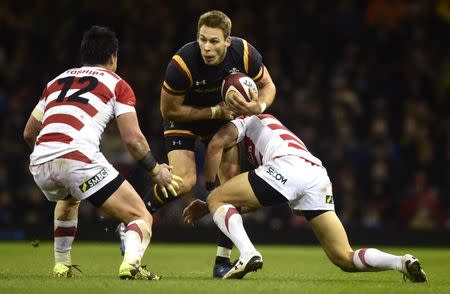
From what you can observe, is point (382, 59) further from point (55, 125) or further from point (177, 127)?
point (55, 125)

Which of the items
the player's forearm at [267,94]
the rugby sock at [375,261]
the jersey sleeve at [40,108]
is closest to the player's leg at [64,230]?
the jersey sleeve at [40,108]

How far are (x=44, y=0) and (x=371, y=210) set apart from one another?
573cm

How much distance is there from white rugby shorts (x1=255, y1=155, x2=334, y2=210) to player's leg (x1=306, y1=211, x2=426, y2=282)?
87mm

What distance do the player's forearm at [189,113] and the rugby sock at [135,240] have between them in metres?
1.73

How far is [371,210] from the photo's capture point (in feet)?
42.0

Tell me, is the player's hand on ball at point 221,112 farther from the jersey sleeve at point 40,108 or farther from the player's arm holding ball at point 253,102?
the jersey sleeve at point 40,108

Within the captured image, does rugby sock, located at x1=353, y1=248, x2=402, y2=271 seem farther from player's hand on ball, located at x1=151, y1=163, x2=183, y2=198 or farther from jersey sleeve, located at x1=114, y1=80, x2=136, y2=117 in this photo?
jersey sleeve, located at x1=114, y1=80, x2=136, y2=117

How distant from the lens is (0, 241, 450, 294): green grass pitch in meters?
5.78

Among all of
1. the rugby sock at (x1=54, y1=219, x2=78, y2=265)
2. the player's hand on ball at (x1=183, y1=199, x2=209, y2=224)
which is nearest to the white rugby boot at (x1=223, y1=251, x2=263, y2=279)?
the player's hand on ball at (x1=183, y1=199, x2=209, y2=224)

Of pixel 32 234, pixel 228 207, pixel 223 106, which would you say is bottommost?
pixel 32 234

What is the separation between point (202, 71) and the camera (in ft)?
25.5

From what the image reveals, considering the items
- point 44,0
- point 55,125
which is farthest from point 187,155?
point 44,0

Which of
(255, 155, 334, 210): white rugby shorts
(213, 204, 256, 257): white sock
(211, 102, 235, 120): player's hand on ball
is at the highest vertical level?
(211, 102, 235, 120): player's hand on ball

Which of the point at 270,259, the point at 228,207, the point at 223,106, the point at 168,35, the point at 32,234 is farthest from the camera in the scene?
the point at 168,35
